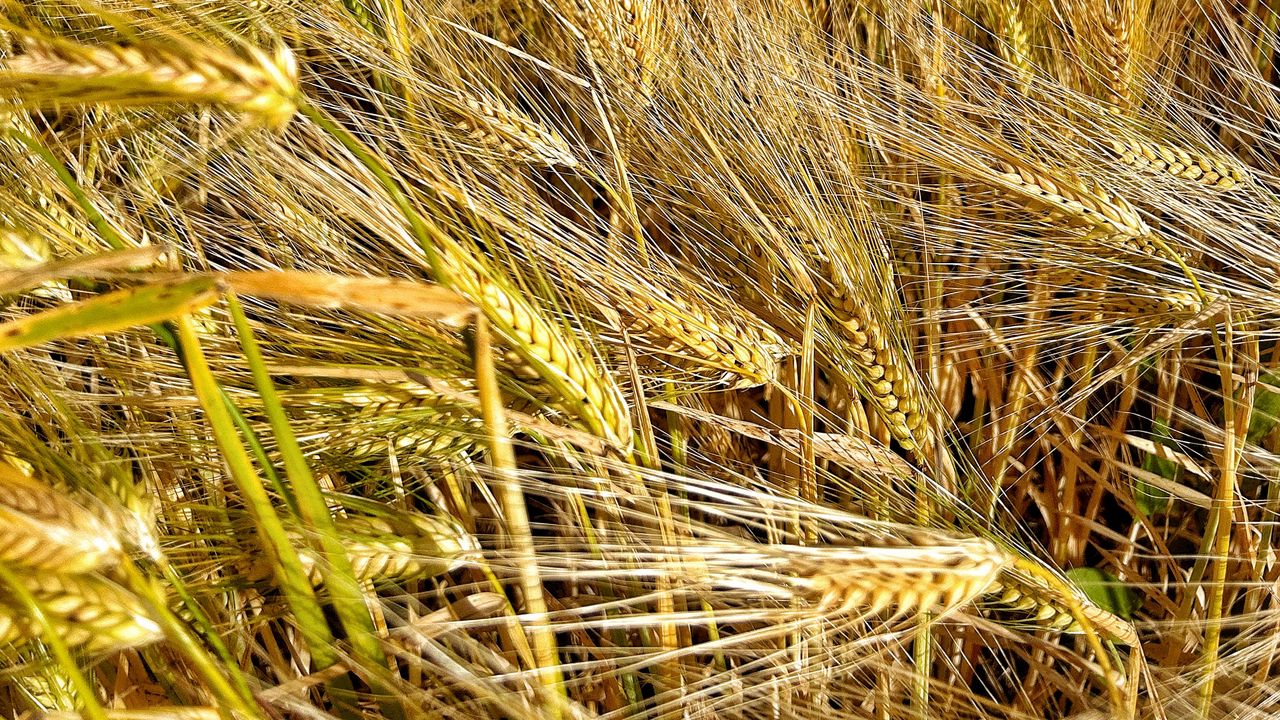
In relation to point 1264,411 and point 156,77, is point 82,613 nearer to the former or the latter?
point 156,77

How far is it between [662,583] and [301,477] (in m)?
0.22

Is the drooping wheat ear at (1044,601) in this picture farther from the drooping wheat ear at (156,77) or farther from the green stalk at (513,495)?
the drooping wheat ear at (156,77)

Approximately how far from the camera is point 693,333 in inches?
22.9

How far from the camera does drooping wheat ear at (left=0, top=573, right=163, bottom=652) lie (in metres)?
0.36

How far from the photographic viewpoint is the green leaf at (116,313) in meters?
0.27

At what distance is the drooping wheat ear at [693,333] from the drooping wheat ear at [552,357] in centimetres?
13

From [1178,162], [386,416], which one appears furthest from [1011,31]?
[386,416]

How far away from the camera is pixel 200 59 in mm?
327

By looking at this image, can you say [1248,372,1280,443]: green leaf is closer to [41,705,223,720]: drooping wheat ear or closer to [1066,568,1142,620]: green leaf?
[1066,568,1142,620]: green leaf

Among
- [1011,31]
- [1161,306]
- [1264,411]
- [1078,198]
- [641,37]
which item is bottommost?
[1264,411]

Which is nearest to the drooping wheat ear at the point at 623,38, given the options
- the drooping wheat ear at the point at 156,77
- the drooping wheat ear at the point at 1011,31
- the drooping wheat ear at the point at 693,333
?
the drooping wheat ear at the point at 693,333

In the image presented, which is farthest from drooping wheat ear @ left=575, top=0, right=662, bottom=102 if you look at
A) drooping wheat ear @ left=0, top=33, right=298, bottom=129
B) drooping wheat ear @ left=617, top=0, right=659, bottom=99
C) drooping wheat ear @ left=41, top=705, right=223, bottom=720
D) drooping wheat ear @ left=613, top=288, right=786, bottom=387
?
drooping wheat ear @ left=41, top=705, right=223, bottom=720

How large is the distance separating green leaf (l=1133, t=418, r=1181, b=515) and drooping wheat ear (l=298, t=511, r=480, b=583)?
1.89ft

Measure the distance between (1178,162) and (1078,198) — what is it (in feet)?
0.44
